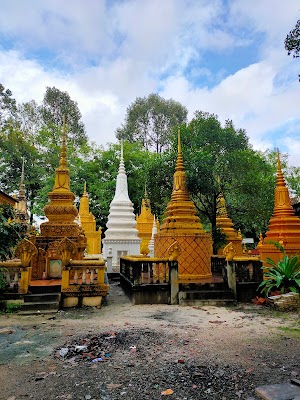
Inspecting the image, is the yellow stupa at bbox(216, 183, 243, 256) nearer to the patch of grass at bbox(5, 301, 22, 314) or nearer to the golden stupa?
the golden stupa

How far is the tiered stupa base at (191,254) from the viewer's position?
480 inches

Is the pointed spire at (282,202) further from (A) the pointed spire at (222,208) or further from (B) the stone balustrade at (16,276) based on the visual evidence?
(B) the stone balustrade at (16,276)

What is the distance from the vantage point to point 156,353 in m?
5.55

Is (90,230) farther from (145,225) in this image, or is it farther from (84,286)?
(84,286)

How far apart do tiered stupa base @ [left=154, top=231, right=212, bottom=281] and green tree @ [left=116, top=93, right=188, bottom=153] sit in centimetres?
2891

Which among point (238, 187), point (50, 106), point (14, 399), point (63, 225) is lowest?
point (14, 399)

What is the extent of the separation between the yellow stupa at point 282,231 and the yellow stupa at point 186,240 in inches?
96.2

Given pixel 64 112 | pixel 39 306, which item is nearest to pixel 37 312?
pixel 39 306

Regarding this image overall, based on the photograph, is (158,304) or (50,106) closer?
(158,304)

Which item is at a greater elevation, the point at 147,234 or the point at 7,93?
the point at 7,93

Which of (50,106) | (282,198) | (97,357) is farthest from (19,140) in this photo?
(97,357)

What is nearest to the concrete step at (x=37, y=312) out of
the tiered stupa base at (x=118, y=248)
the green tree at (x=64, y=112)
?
the tiered stupa base at (x=118, y=248)

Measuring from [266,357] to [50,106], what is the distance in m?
36.8

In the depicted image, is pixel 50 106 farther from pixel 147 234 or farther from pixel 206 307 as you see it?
pixel 206 307
